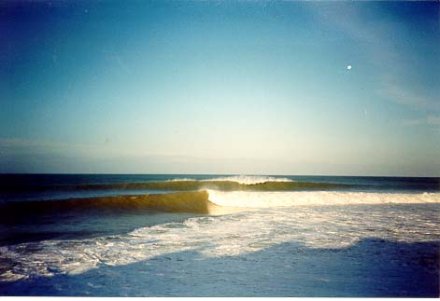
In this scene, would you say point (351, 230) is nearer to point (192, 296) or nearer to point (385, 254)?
point (385, 254)

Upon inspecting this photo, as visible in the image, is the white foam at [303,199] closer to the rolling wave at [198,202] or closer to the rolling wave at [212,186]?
the rolling wave at [198,202]

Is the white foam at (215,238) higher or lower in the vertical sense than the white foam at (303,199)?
lower

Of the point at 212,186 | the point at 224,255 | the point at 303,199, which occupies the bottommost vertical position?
the point at 224,255

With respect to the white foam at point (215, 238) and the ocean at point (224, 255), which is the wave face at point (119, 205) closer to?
the ocean at point (224, 255)

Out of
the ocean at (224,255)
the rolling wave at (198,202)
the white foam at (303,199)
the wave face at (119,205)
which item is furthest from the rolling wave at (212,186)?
the ocean at (224,255)

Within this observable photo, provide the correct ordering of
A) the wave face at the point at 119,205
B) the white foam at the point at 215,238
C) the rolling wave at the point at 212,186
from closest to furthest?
the white foam at the point at 215,238 → the wave face at the point at 119,205 → the rolling wave at the point at 212,186

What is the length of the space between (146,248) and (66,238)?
125 cm

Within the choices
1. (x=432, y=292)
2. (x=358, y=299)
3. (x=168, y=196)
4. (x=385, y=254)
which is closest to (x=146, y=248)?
(x=358, y=299)

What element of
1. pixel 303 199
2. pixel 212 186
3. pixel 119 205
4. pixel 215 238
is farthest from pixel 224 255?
pixel 212 186

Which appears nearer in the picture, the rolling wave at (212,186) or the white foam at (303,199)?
the white foam at (303,199)

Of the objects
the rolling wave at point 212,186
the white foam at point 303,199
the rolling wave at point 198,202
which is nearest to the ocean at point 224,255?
the rolling wave at point 198,202

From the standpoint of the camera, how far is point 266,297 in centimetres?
262

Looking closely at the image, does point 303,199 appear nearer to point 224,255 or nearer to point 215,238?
point 215,238

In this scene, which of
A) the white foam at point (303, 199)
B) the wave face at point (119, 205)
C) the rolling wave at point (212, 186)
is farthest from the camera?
the rolling wave at point (212, 186)
